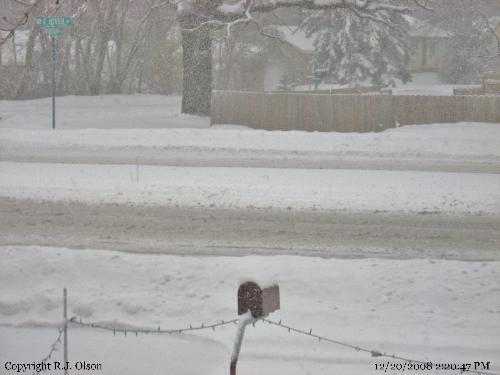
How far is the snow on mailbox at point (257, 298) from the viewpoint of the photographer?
14.8 feet

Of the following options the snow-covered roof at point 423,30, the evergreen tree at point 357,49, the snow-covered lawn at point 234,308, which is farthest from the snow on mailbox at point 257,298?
the snow-covered roof at point 423,30

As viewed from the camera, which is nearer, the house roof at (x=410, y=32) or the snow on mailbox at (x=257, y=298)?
the snow on mailbox at (x=257, y=298)

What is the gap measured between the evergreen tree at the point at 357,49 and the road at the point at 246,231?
34231mm

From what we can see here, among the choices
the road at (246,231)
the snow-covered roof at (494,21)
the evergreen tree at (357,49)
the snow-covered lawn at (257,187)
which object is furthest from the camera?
the snow-covered roof at (494,21)

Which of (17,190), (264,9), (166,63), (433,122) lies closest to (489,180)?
(17,190)

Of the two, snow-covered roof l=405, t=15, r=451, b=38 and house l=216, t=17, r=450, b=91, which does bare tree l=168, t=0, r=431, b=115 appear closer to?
house l=216, t=17, r=450, b=91

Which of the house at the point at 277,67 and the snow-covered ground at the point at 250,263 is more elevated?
the house at the point at 277,67

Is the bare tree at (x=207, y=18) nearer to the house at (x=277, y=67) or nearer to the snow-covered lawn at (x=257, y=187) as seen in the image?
the snow-covered lawn at (x=257, y=187)

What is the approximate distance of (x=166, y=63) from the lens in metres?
42.7

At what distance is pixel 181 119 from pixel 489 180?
48.7ft

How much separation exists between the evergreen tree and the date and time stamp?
129ft

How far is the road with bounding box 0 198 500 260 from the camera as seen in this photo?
31.8ft

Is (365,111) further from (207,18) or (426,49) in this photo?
(426,49)

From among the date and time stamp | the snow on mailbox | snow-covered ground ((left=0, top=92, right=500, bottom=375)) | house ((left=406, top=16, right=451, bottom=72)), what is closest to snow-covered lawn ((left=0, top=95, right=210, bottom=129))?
snow-covered ground ((left=0, top=92, right=500, bottom=375))
